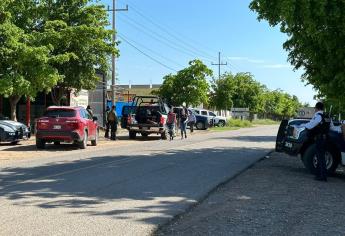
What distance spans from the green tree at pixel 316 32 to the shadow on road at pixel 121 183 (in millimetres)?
3382

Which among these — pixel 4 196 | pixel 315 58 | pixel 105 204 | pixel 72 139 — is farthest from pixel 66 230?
pixel 72 139

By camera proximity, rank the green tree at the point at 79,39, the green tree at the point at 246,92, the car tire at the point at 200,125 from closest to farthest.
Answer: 1. the green tree at the point at 79,39
2. the car tire at the point at 200,125
3. the green tree at the point at 246,92

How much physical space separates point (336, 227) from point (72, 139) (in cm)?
1492

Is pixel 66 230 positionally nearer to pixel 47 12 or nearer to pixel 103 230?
pixel 103 230

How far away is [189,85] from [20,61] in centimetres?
2963

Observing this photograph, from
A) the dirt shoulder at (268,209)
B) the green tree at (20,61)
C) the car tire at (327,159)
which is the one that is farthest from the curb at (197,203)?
the green tree at (20,61)

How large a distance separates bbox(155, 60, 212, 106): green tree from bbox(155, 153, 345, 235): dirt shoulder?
39.1 metres

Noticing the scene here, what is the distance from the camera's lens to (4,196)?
980cm

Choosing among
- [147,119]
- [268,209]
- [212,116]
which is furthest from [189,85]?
[268,209]

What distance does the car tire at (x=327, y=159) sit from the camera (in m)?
13.3

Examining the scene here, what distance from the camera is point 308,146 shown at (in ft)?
46.2

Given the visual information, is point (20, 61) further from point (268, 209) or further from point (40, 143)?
point (268, 209)

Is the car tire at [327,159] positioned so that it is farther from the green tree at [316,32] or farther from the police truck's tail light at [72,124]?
the police truck's tail light at [72,124]

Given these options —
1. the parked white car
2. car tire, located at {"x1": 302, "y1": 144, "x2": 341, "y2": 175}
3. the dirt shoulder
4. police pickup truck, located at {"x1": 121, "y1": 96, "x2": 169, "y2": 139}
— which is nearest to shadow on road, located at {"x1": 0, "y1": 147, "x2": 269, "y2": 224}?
the dirt shoulder
